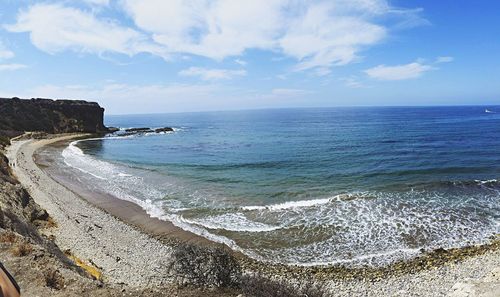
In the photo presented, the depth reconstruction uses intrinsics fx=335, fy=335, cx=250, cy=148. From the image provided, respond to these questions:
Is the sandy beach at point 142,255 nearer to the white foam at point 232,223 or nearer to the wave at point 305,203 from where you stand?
the white foam at point 232,223

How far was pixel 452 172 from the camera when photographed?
35625 millimetres

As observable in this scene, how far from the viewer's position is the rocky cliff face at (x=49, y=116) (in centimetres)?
8844

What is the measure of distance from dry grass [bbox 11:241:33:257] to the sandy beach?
3730 millimetres

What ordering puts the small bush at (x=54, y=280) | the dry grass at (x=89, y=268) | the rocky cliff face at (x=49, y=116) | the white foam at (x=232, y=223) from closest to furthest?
the small bush at (x=54, y=280), the dry grass at (x=89, y=268), the white foam at (x=232, y=223), the rocky cliff face at (x=49, y=116)

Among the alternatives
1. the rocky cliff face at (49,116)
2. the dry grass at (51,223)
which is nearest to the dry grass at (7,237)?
the dry grass at (51,223)

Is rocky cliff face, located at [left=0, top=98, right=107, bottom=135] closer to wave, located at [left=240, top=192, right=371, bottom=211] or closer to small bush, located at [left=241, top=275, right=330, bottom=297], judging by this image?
wave, located at [left=240, top=192, right=371, bottom=211]

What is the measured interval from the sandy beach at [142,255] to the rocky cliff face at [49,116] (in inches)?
2643

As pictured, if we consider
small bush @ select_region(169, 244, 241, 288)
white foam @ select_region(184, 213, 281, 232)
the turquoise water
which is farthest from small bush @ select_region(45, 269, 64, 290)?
white foam @ select_region(184, 213, 281, 232)

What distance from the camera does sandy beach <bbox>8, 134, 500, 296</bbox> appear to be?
48.5ft

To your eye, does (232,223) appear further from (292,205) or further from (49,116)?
(49,116)

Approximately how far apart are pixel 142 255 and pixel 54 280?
25.9 ft

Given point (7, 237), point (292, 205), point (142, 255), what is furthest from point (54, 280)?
point (292, 205)

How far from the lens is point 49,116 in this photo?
325 feet

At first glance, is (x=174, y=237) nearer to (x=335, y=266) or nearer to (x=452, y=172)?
(x=335, y=266)
